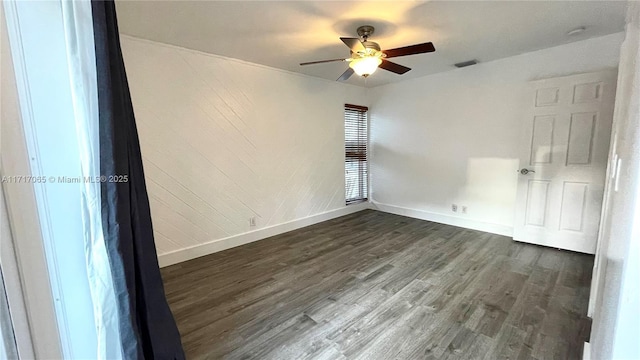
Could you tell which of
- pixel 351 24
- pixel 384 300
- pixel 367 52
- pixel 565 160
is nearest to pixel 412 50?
pixel 367 52

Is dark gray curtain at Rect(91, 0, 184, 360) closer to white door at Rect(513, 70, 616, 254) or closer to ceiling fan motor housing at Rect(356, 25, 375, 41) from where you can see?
ceiling fan motor housing at Rect(356, 25, 375, 41)

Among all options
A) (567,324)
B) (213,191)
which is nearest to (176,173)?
(213,191)

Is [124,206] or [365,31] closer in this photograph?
[124,206]

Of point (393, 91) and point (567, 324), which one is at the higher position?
point (393, 91)

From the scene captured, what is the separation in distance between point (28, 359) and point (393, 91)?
516 cm

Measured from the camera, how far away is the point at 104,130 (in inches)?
41.4

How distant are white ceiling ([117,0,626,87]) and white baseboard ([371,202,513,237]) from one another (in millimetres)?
2416

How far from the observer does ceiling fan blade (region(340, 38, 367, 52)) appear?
7.21 ft

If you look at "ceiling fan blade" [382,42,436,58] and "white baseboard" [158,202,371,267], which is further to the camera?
"white baseboard" [158,202,371,267]

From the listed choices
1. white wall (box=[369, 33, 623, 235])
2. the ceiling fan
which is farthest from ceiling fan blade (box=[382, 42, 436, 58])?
white wall (box=[369, 33, 623, 235])

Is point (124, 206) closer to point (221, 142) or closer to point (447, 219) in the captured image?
point (221, 142)

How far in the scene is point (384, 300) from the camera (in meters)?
2.25

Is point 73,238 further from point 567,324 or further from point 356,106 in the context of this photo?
point 356,106

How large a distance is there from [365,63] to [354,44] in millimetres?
262
